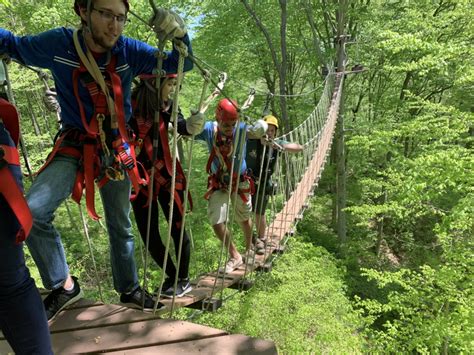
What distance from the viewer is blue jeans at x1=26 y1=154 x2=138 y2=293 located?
1.12 m

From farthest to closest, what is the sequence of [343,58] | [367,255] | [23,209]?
[367,255] < [343,58] < [23,209]

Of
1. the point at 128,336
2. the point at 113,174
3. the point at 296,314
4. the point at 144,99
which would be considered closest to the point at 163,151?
the point at 144,99

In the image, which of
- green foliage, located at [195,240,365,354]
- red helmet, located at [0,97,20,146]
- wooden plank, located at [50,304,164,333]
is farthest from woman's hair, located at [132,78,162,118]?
green foliage, located at [195,240,365,354]

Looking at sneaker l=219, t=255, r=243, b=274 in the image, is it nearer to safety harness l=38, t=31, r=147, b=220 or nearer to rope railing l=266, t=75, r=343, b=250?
rope railing l=266, t=75, r=343, b=250

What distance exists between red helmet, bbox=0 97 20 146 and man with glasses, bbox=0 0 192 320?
0.27 metres

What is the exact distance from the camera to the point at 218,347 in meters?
0.99

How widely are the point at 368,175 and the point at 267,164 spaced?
7.07m

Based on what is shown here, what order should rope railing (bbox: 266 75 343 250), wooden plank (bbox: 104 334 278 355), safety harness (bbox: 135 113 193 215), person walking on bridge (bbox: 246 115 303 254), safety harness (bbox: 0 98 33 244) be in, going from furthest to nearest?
rope railing (bbox: 266 75 343 250), person walking on bridge (bbox: 246 115 303 254), safety harness (bbox: 135 113 193 215), wooden plank (bbox: 104 334 278 355), safety harness (bbox: 0 98 33 244)

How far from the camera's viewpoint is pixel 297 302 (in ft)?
17.0

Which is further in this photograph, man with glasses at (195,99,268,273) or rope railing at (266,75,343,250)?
rope railing at (266,75,343,250)

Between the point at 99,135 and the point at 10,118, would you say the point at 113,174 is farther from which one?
the point at 10,118

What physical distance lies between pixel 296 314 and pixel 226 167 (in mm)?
3528

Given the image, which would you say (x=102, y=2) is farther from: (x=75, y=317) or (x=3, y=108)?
(x=75, y=317)

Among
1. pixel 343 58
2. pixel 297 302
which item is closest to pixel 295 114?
pixel 343 58
